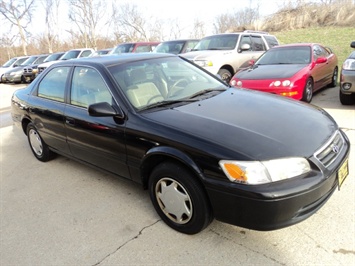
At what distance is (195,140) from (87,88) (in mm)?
1674

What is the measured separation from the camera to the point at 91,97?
3.29m

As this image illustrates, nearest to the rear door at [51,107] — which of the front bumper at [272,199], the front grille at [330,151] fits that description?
the front bumper at [272,199]

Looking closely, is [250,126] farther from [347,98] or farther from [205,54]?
[205,54]

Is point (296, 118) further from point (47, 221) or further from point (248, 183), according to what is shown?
point (47, 221)

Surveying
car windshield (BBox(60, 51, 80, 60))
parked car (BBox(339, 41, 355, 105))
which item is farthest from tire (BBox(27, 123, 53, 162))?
car windshield (BBox(60, 51, 80, 60))

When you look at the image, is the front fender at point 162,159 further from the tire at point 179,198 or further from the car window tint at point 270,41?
the car window tint at point 270,41

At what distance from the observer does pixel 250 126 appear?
2.46 metres

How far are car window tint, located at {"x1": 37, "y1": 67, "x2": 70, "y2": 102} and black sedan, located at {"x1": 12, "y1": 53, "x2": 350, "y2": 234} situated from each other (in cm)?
3

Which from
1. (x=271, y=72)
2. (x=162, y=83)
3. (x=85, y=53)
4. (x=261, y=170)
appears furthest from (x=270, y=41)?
(x=85, y=53)

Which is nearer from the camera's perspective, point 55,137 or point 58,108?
point 58,108

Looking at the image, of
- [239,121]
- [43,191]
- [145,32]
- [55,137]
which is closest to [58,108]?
[55,137]

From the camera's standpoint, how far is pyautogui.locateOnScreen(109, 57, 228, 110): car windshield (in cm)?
301

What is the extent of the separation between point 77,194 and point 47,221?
1.76ft

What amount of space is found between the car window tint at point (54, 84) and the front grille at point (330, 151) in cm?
294
